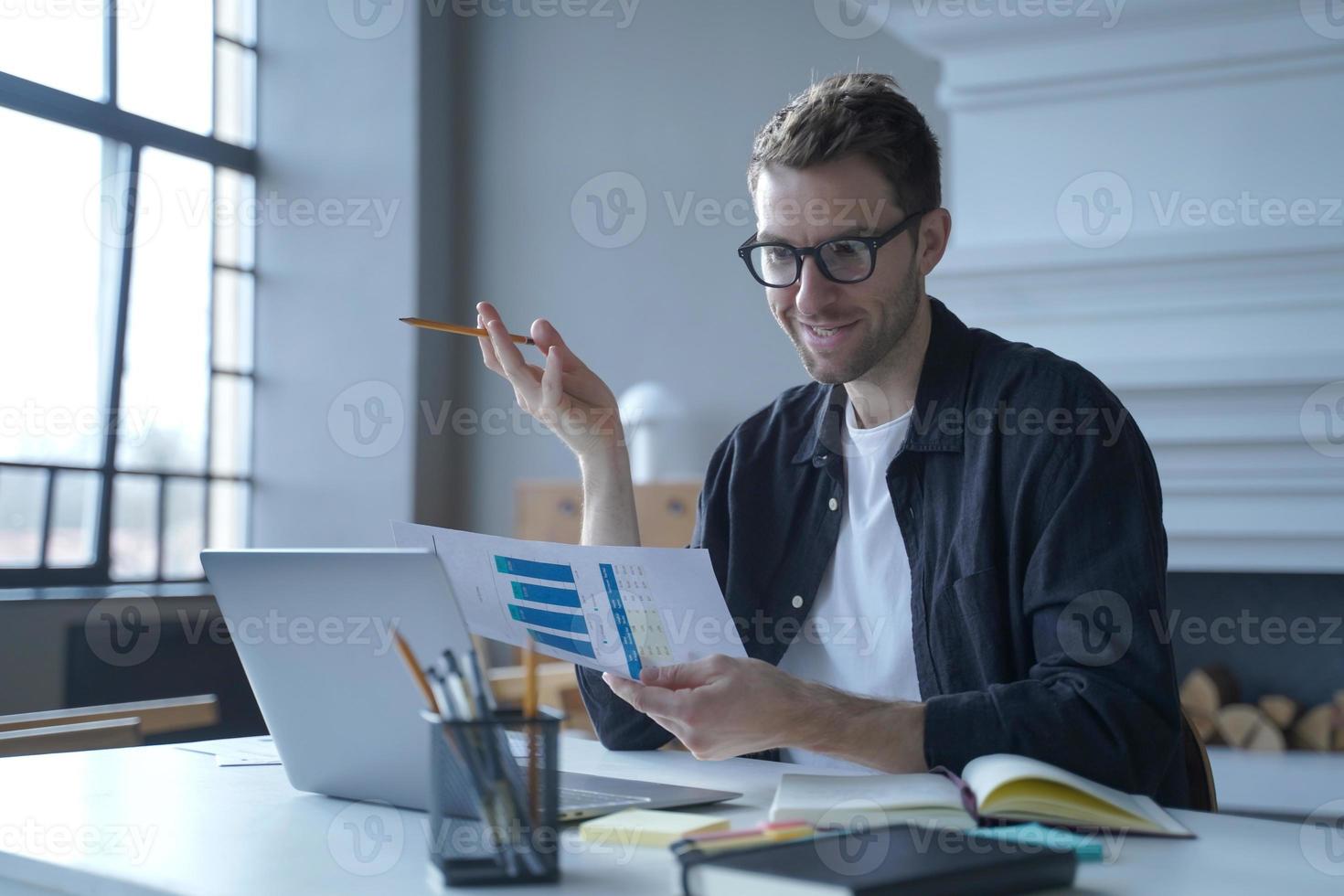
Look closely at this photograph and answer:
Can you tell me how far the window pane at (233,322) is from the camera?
4.83 meters

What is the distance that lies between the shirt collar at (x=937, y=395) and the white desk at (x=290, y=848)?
494 mm

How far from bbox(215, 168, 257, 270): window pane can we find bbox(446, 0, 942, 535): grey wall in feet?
2.79

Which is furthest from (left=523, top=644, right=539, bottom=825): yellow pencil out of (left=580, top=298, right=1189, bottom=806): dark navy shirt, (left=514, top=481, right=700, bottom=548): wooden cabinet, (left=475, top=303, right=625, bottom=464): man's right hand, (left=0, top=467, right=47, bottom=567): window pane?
(left=0, top=467, right=47, bottom=567): window pane

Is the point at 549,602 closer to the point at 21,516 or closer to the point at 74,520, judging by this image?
the point at 21,516

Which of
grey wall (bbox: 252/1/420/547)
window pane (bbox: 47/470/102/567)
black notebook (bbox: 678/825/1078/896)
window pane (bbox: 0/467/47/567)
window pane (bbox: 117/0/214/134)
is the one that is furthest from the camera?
grey wall (bbox: 252/1/420/547)

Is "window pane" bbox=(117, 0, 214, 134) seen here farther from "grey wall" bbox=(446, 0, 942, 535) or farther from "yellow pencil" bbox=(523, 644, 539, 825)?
"yellow pencil" bbox=(523, 644, 539, 825)

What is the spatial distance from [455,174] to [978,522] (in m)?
3.81

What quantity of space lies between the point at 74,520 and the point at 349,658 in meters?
3.65

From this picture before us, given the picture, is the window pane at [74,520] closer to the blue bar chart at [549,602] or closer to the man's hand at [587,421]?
the man's hand at [587,421]

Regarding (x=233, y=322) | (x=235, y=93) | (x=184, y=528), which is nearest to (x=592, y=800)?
(x=184, y=528)

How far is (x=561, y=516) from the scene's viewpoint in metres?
4.09

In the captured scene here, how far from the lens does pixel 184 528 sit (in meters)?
4.64

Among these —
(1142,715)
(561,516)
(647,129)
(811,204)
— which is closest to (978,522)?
(1142,715)

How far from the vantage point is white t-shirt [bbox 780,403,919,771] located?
61.3 inches
